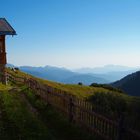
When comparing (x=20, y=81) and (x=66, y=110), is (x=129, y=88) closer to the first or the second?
(x=20, y=81)

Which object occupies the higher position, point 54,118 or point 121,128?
point 121,128

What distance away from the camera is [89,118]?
1411 cm

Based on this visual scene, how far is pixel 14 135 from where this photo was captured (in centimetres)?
1327

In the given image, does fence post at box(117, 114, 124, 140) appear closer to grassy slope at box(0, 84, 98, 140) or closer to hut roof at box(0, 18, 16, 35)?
grassy slope at box(0, 84, 98, 140)

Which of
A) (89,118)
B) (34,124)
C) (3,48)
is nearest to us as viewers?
(89,118)

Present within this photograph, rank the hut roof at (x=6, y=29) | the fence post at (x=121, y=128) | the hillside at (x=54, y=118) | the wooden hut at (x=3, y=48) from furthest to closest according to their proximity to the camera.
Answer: the hut roof at (x=6, y=29) < the wooden hut at (x=3, y=48) < the hillside at (x=54, y=118) < the fence post at (x=121, y=128)

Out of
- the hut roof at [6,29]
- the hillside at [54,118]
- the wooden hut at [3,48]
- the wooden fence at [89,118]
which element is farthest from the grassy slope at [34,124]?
the hut roof at [6,29]

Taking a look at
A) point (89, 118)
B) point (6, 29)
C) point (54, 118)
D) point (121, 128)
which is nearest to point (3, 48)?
point (6, 29)

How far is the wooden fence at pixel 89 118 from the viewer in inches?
437

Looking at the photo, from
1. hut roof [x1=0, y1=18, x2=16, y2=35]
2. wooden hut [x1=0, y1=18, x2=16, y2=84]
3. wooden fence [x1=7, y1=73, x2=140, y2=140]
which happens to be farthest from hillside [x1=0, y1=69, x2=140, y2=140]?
hut roof [x1=0, y1=18, x2=16, y2=35]

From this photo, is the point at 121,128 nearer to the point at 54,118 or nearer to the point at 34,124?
the point at 34,124

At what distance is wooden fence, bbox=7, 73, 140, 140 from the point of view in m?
11.1

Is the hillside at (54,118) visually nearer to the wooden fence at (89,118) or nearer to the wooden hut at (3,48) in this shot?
the wooden fence at (89,118)

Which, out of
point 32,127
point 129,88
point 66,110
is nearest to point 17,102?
point 66,110
